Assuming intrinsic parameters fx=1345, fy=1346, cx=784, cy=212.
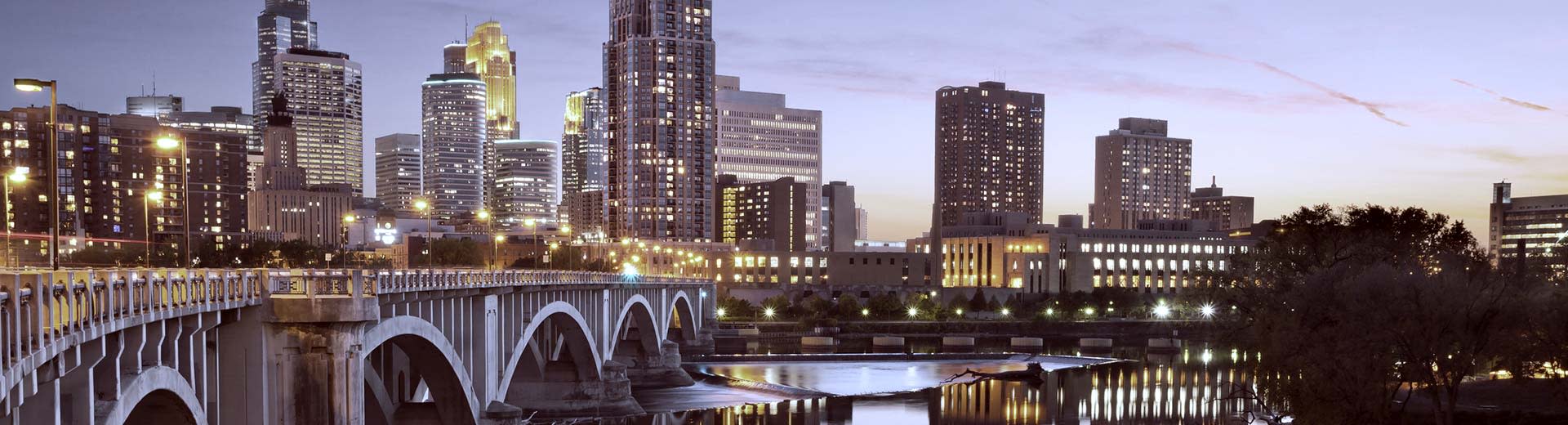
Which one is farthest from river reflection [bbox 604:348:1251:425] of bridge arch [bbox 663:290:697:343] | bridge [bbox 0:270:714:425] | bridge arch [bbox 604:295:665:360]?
bridge [bbox 0:270:714:425]

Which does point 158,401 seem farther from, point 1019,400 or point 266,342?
point 1019,400

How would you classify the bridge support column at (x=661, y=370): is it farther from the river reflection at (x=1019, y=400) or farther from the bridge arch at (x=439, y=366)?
the bridge arch at (x=439, y=366)

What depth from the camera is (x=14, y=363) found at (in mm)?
16406

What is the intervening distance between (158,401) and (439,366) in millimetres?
21528

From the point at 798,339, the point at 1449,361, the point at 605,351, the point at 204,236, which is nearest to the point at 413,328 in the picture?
the point at 605,351

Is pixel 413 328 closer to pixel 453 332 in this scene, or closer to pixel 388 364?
pixel 453 332

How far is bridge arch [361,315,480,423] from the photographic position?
136ft

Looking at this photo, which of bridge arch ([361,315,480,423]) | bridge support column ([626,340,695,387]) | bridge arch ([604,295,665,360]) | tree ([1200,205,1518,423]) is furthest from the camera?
bridge support column ([626,340,695,387])

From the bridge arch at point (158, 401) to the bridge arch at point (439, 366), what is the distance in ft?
39.8

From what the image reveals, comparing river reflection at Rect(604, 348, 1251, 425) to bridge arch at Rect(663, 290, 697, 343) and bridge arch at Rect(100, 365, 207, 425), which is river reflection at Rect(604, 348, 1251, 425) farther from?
bridge arch at Rect(100, 365, 207, 425)

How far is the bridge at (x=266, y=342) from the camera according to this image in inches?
739

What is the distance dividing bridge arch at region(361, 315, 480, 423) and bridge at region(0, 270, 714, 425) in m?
0.06

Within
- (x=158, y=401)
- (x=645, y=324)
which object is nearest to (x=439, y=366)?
(x=158, y=401)

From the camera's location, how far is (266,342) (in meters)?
30.9
